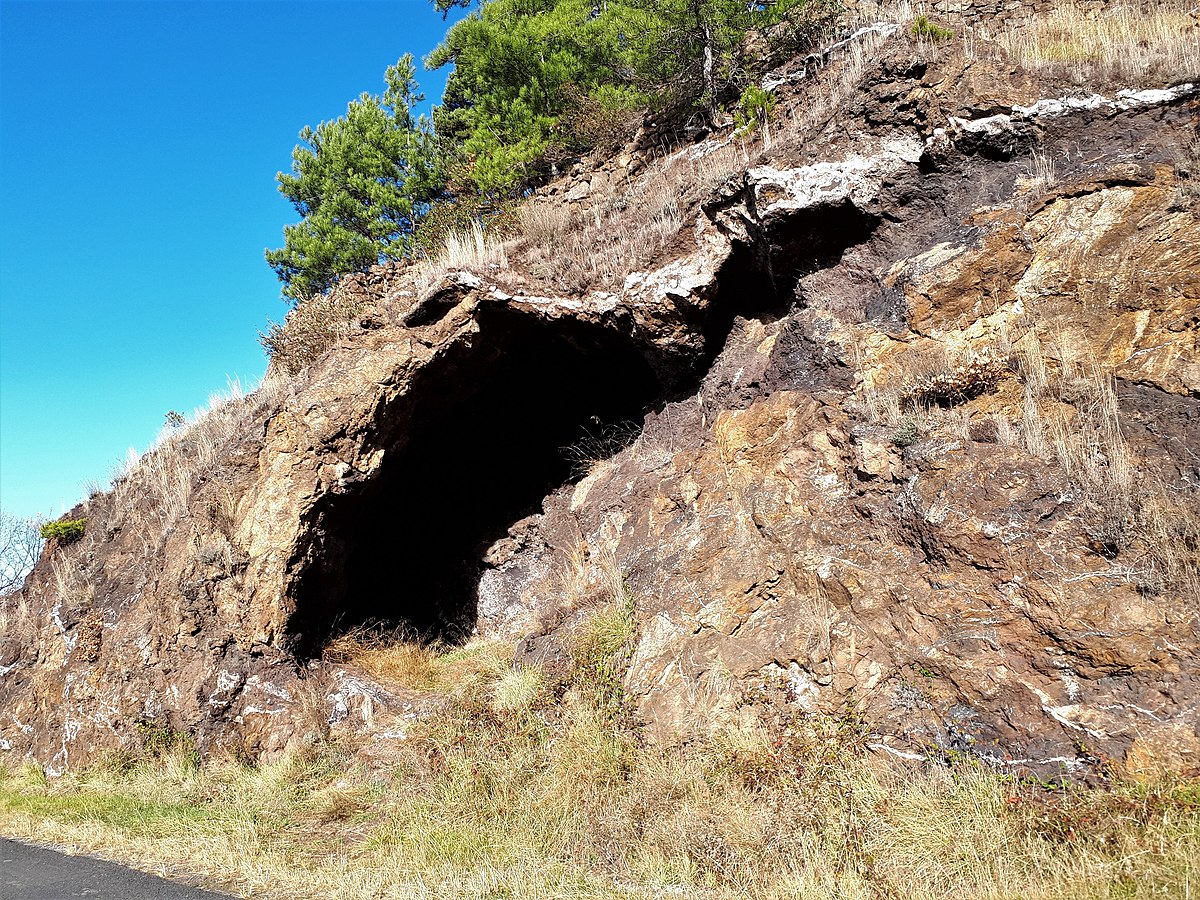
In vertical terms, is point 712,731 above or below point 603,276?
below

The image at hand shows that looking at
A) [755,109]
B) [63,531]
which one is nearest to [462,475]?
[63,531]

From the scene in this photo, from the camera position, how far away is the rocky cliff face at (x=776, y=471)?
4.54 m

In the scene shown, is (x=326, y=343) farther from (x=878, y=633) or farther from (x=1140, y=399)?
(x=1140, y=399)

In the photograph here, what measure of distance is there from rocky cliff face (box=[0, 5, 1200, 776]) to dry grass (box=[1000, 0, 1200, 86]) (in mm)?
342

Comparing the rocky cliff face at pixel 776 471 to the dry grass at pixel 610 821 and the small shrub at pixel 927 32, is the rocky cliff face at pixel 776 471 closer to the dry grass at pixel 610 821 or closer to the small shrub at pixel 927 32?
the dry grass at pixel 610 821

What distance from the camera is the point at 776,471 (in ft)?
20.7

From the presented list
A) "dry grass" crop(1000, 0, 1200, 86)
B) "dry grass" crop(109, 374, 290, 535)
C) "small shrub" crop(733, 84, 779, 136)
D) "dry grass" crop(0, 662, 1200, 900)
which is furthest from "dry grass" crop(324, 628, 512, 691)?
"dry grass" crop(1000, 0, 1200, 86)

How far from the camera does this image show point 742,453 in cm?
670

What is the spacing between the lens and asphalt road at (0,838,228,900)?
5.15 m

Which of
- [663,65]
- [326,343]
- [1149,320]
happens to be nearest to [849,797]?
[1149,320]

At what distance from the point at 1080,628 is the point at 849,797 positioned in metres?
1.73

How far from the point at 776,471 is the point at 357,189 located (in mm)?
15027

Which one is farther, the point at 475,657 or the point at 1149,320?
the point at 475,657

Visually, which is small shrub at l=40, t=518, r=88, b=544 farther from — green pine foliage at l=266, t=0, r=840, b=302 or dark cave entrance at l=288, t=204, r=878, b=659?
green pine foliage at l=266, t=0, r=840, b=302
